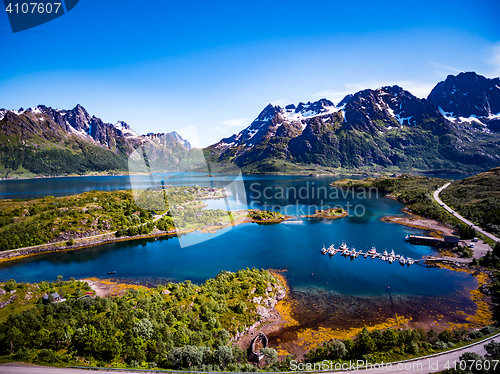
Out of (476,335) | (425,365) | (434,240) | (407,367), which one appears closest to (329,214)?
(434,240)

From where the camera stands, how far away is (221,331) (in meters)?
24.4

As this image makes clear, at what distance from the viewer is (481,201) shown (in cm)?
7594

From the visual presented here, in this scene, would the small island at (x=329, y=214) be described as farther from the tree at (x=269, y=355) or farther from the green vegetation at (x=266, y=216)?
the tree at (x=269, y=355)

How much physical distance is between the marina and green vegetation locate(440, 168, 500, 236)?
91.0 feet

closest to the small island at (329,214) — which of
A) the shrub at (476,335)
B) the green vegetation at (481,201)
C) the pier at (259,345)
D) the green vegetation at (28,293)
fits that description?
the green vegetation at (481,201)

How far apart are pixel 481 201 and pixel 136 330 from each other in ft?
325

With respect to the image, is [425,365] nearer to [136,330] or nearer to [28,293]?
[136,330]

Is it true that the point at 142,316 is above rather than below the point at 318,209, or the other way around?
above

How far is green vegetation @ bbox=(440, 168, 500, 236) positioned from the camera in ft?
201

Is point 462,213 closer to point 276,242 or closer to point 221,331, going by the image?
point 276,242

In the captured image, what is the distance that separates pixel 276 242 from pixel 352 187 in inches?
4278

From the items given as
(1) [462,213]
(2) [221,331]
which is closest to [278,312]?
(2) [221,331]

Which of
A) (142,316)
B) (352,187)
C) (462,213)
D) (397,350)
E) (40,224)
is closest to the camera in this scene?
(397,350)

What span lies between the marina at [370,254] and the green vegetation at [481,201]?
27.7 meters
